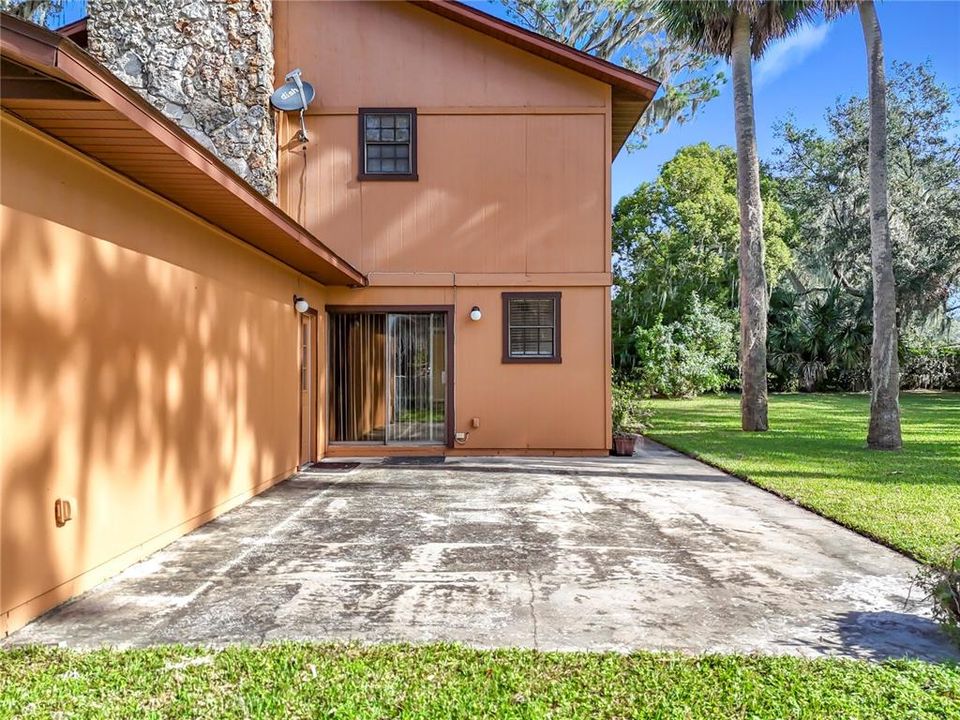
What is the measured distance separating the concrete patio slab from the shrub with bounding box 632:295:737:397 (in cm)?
1561

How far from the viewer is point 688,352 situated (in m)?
21.9

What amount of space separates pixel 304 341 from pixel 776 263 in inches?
732

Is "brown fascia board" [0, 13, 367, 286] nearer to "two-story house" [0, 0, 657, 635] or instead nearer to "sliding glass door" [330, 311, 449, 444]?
"two-story house" [0, 0, 657, 635]

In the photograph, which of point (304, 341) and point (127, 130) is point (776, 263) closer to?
point (304, 341)

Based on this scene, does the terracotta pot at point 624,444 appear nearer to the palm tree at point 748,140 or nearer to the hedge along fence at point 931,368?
the palm tree at point 748,140

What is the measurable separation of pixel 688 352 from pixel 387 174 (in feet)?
47.8

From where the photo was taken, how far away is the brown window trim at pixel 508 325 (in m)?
9.81

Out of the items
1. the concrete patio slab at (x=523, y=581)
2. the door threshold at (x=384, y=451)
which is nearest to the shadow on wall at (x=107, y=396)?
the concrete patio slab at (x=523, y=581)

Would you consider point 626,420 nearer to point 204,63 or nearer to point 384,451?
point 384,451

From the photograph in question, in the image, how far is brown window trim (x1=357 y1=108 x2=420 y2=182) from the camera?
9938mm

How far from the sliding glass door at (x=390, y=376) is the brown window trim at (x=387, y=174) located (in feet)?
6.37

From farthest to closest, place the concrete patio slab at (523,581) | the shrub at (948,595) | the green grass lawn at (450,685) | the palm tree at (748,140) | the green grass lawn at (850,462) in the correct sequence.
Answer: the palm tree at (748,140) < the green grass lawn at (850,462) < the concrete patio slab at (523,581) < the shrub at (948,595) < the green grass lawn at (450,685)

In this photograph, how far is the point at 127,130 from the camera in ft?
11.9

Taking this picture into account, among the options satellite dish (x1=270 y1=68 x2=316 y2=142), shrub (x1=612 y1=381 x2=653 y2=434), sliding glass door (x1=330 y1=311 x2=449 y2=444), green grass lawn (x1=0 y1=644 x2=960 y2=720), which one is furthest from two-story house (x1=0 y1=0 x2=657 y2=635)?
green grass lawn (x1=0 y1=644 x2=960 y2=720)
